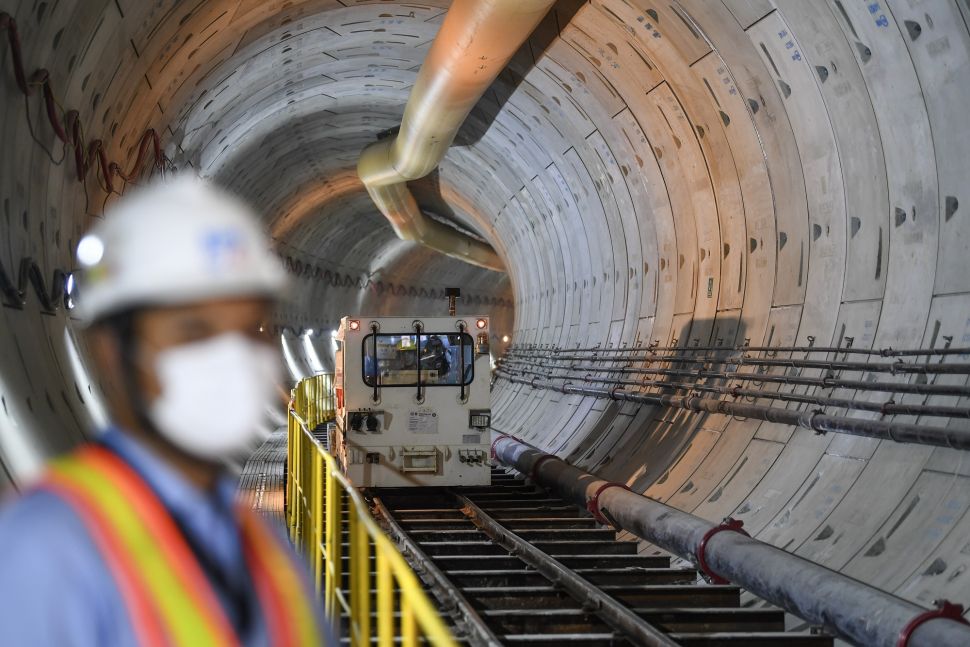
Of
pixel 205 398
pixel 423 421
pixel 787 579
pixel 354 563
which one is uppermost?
pixel 205 398

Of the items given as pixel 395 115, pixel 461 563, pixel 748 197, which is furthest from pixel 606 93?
pixel 395 115

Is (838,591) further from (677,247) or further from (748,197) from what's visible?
(677,247)

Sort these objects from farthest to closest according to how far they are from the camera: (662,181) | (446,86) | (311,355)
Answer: (311,355), (662,181), (446,86)

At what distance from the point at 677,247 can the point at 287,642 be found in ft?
42.0

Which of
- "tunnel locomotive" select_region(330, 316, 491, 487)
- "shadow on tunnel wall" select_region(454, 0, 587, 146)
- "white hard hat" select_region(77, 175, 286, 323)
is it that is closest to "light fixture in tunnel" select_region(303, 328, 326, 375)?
"shadow on tunnel wall" select_region(454, 0, 587, 146)

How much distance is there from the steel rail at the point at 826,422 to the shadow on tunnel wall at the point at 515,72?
449 centimetres

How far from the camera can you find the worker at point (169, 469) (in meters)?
1.70

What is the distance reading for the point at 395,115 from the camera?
22.0 meters

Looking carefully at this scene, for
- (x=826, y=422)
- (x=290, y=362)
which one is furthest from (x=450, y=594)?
(x=290, y=362)

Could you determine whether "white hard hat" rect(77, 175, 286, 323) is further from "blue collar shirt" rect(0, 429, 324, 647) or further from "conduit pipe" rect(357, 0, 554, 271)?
"conduit pipe" rect(357, 0, 554, 271)

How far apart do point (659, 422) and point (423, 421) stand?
273 centimetres

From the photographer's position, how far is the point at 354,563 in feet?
16.1

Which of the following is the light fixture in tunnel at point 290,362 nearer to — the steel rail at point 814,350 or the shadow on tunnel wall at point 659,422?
the steel rail at point 814,350

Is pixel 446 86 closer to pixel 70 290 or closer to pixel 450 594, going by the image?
pixel 70 290
